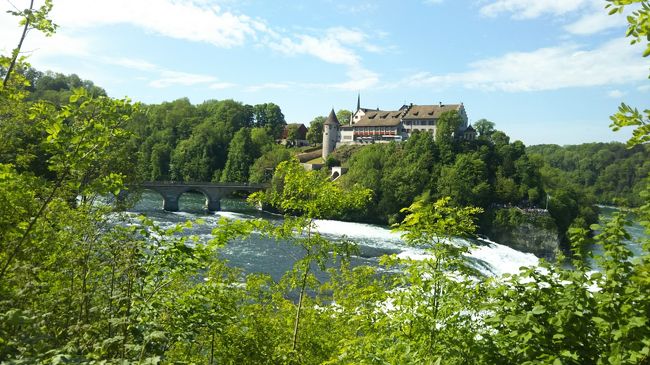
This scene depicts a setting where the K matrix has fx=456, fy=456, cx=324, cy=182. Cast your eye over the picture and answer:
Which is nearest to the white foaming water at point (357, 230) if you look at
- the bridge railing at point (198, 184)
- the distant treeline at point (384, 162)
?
the distant treeline at point (384, 162)

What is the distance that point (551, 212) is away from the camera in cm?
6375

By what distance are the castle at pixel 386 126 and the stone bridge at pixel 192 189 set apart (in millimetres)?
30265

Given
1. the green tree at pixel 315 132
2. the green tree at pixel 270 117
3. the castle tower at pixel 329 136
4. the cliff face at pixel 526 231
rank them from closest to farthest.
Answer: the cliff face at pixel 526 231 → the castle tower at pixel 329 136 → the green tree at pixel 315 132 → the green tree at pixel 270 117

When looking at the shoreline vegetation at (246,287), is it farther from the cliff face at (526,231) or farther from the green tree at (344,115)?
the green tree at (344,115)

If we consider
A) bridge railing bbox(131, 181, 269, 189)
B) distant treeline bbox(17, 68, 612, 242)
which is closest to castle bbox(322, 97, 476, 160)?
distant treeline bbox(17, 68, 612, 242)

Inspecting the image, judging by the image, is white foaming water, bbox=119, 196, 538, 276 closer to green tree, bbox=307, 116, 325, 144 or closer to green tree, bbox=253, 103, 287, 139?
green tree, bbox=307, 116, 325, 144

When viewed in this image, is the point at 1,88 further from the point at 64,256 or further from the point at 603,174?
the point at 603,174

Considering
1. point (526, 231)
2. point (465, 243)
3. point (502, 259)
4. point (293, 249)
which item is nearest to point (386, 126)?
point (526, 231)

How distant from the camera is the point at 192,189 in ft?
211

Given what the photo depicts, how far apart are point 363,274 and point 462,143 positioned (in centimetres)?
6951

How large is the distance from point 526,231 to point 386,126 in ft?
148

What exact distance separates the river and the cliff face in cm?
714

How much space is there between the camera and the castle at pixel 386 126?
93.2 meters

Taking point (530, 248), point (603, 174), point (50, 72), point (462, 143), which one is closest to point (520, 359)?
point (530, 248)
